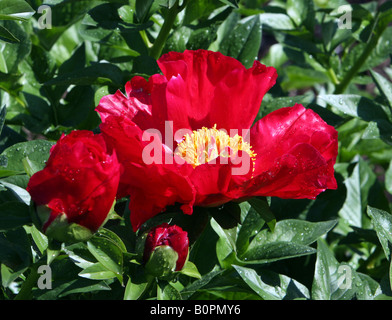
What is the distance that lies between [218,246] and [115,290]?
0.63ft

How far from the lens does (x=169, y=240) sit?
799 millimetres

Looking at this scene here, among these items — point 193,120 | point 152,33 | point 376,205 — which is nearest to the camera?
point 193,120

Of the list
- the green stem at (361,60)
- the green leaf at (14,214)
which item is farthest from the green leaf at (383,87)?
the green leaf at (14,214)

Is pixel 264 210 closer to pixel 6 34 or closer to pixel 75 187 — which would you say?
pixel 75 187

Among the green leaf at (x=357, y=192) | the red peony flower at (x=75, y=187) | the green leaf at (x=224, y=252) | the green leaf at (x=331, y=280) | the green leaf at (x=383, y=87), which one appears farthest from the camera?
the green leaf at (x=357, y=192)

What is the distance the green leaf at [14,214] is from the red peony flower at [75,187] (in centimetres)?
5

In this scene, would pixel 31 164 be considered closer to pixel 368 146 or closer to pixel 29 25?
pixel 29 25

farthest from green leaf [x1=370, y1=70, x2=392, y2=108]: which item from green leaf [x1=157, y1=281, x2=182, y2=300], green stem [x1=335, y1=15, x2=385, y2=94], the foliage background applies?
green leaf [x1=157, y1=281, x2=182, y2=300]

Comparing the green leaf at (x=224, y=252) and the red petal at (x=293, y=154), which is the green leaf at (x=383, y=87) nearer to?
the red petal at (x=293, y=154)

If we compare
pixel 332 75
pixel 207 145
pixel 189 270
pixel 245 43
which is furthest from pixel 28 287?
pixel 332 75

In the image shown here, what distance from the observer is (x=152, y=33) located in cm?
137

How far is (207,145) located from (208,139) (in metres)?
0.01

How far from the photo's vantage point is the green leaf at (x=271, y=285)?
2.97ft
